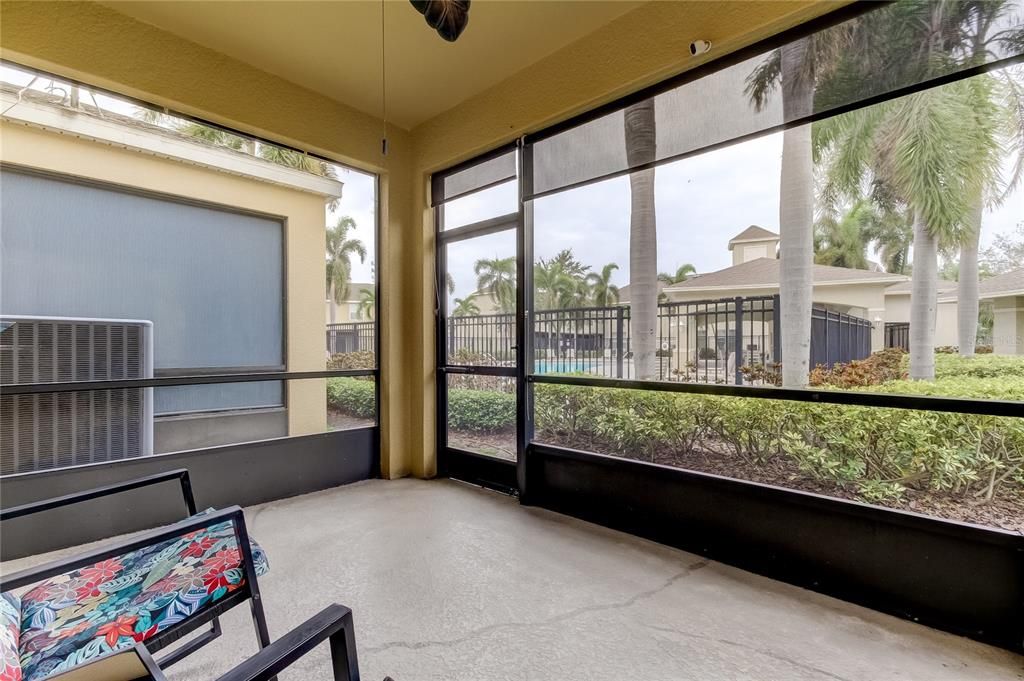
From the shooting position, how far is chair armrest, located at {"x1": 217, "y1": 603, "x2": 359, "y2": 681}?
92 cm

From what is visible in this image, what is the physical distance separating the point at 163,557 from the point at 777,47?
347 cm

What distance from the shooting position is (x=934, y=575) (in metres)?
1.93

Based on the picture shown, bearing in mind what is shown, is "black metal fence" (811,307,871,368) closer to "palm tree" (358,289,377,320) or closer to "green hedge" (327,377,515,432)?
"green hedge" (327,377,515,432)

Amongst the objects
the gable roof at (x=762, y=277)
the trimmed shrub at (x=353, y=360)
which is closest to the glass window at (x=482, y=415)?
the trimmed shrub at (x=353, y=360)

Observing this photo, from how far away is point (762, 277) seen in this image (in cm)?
251

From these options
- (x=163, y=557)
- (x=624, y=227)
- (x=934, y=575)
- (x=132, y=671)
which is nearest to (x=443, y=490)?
(x=163, y=557)

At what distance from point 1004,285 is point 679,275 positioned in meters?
1.37

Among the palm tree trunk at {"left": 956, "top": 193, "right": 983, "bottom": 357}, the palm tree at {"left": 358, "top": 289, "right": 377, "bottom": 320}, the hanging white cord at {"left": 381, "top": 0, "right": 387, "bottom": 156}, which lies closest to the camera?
the palm tree trunk at {"left": 956, "top": 193, "right": 983, "bottom": 357}

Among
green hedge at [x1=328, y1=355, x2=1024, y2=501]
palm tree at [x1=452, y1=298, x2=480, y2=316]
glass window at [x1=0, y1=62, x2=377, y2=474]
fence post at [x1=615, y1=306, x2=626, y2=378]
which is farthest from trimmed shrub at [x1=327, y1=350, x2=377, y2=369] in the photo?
fence post at [x1=615, y1=306, x2=626, y2=378]

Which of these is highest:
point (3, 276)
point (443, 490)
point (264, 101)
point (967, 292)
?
point (264, 101)

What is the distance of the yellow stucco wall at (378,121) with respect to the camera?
2352mm

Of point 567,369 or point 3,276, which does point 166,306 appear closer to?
Result: point 3,276

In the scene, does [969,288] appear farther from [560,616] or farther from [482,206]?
[482,206]

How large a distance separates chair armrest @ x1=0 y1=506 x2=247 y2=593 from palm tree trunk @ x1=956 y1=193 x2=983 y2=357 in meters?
3.00
